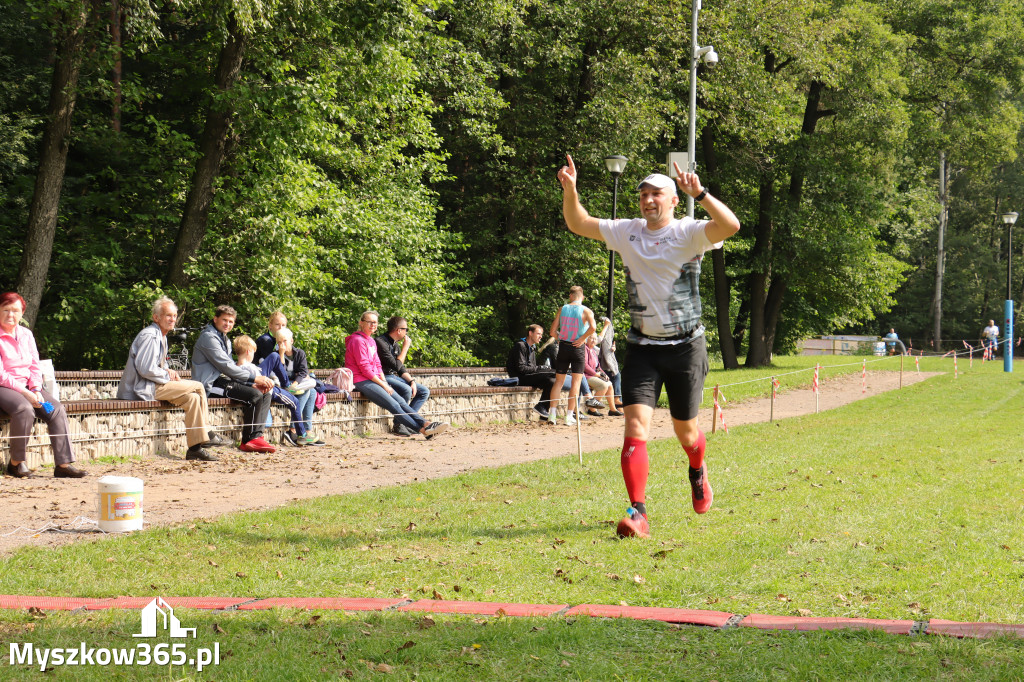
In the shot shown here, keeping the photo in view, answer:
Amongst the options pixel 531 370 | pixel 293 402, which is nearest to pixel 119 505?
pixel 293 402

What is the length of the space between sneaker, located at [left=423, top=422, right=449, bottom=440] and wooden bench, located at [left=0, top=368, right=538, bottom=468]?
0.50 metres

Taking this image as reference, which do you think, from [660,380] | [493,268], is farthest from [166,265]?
[660,380]

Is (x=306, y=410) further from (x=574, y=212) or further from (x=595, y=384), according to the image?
(x=574, y=212)

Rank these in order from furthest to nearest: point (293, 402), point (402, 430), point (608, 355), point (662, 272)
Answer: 1. point (608, 355)
2. point (402, 430)
3. point (293, 402)
4. point (662, 272)

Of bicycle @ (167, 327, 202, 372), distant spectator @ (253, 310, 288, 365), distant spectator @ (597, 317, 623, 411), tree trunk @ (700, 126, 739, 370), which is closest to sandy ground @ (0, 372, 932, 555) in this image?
distant spectator @ (253, 310, 288, 365)

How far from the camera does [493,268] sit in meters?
27.3

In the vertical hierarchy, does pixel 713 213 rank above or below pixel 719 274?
below

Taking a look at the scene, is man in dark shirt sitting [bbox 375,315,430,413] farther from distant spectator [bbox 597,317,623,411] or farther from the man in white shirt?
the man in white shirt

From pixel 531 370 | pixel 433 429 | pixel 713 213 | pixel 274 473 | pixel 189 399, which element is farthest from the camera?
pixel 531 370

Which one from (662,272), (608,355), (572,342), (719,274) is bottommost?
(608,355)

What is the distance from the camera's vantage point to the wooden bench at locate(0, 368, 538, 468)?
1041 cm

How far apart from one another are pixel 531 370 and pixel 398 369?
3.10 meters

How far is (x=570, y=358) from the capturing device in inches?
627

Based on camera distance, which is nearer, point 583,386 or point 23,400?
point 23,400
